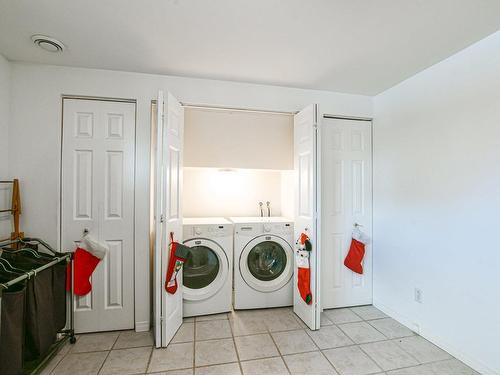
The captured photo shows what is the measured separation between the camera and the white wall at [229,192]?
3197 mm

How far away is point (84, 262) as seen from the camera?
217 cm

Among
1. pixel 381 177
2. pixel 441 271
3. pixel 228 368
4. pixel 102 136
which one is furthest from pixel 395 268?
pixel 102 136

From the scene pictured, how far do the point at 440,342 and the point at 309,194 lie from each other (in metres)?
1.58

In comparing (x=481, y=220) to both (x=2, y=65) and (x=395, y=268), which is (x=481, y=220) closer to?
(x=395, y=268)

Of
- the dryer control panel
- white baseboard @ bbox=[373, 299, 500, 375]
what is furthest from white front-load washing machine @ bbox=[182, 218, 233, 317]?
white baseboard @ bbox=[373, 299, 500, 375]

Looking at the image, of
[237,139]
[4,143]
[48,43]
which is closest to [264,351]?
[237,139]

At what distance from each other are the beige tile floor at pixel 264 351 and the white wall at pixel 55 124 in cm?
41

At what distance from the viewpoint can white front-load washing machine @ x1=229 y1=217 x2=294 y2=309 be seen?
8.68ft

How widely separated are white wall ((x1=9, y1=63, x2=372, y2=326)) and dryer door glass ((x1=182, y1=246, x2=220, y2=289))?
387 millimetres

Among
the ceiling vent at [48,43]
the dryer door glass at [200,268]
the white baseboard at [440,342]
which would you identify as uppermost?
the ceiling vent at [48,43]

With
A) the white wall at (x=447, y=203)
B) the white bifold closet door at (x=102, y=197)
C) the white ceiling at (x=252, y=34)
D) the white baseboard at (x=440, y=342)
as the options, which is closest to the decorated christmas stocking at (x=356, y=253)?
the white wall at (x=447, y=203)

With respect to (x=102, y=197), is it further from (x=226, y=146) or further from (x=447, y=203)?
(x=447, y=203)

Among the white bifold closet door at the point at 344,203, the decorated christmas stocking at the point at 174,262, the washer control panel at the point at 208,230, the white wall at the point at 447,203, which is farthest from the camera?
the white bifold closet door at the point at 344,203

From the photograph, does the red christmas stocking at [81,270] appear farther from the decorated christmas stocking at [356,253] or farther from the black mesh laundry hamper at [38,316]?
the decorated christmas stocking at [356,253]
